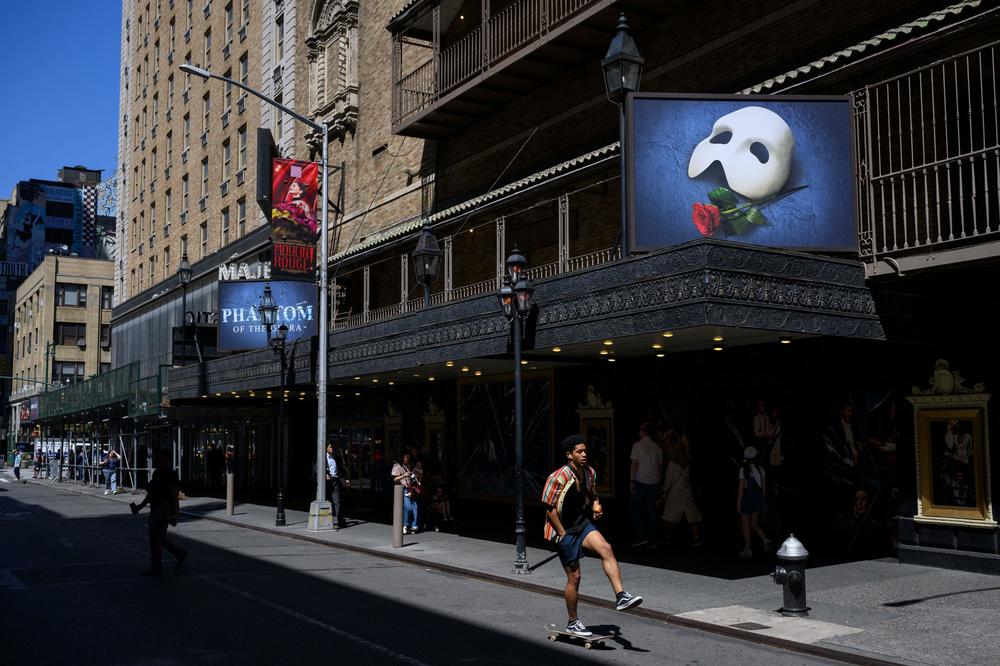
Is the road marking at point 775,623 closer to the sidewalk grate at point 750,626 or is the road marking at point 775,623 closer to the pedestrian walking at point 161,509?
the sidewalk grate at point 750,626

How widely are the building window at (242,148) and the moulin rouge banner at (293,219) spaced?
13213 mm

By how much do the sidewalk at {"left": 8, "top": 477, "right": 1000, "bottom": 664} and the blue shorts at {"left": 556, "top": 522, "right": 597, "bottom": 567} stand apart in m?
2.00

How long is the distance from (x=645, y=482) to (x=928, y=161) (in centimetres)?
666

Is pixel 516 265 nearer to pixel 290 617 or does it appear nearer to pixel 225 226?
pixel 290 617

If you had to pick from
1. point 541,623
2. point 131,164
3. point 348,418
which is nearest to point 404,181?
point 348,418

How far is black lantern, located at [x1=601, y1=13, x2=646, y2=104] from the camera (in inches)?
552

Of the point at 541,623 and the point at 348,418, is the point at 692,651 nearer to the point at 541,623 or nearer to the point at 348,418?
the point at 541,623

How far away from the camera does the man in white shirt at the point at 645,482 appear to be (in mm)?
16047

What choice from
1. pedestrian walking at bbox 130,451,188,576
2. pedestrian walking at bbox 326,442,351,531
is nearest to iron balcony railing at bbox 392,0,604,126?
pedestrian walking at bbox 326,442,351,531

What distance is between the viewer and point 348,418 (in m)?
29.5

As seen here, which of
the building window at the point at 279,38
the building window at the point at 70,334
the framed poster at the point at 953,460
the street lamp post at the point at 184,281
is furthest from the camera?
the building window at the point at 70,334

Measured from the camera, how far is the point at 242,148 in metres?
41.0

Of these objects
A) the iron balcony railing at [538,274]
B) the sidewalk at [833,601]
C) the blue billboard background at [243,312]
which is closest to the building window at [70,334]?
the blue billboard background at [243,312]

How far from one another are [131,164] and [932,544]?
177 ft
